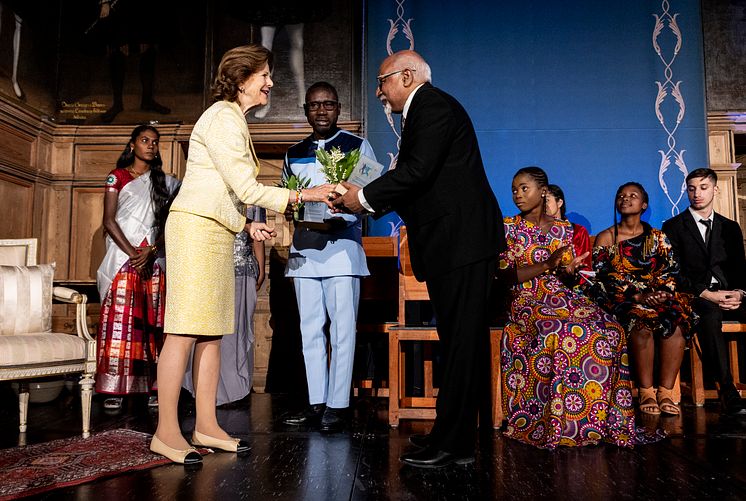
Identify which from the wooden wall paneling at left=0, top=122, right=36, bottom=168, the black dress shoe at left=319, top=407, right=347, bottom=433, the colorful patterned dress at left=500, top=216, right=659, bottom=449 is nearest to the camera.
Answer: the colorful patterned dress at left=500, top=216, right=659, bottom=449

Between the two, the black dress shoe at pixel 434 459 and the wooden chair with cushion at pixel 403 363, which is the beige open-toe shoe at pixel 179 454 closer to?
the black dress shoe at pixel 434 459

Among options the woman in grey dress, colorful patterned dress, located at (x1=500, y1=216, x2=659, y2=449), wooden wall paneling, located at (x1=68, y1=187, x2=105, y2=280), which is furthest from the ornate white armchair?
colorful patterned dress, located at (x1=500, y1=216, x2=659, y2=449)

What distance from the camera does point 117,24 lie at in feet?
16.9

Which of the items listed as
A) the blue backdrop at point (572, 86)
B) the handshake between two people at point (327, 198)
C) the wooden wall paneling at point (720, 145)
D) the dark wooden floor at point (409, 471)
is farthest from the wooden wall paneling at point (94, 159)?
the wooden wall paneling at point (720, 145)

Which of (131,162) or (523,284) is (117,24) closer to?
(131,162)

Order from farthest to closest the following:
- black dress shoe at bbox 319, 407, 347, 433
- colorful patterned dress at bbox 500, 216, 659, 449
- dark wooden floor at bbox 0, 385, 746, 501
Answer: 1. black dress shoe at bbox 319, 407, 347, 433
2. colorful patterned dress at bbox 500, 216, 659, 449
3. dark wooden floor at bbox 0, 385, 746, 501

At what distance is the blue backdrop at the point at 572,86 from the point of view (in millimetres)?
4613

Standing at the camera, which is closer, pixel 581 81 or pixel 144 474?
pixel 144 474

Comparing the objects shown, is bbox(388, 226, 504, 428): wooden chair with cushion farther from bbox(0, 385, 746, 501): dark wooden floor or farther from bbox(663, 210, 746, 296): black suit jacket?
bbox(663, 210, 746, 296): black suit jacket

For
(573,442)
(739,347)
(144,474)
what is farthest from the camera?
(739,347)

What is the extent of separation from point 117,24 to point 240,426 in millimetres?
3950

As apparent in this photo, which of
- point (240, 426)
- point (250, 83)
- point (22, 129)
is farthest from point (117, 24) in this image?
point (240, 426)

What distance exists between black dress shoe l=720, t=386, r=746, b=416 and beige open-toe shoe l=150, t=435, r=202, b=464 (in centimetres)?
272

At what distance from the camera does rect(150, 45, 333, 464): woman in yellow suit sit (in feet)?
7.05
